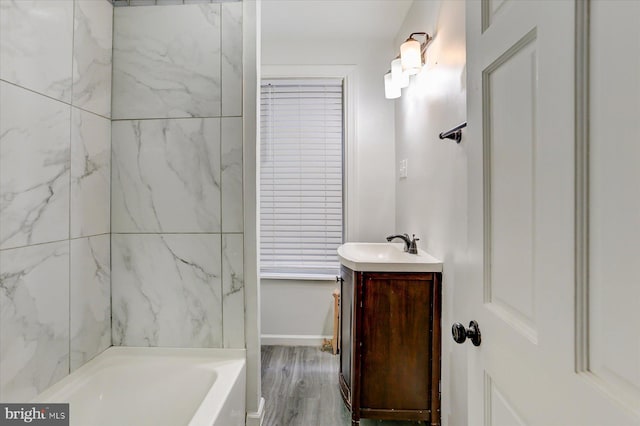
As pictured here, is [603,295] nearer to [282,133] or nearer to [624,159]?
[624,159]

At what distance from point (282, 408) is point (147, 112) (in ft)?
5.75

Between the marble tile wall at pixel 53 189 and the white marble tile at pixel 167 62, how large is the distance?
0.07 m

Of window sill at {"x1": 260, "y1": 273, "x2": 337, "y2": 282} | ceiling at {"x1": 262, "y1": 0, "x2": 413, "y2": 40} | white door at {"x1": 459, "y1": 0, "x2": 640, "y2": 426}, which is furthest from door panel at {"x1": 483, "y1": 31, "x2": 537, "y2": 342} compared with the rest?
window sill at {"x1": 260, "y1": 273, "x2": 337, "y2": 282}

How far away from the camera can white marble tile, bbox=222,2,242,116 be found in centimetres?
153

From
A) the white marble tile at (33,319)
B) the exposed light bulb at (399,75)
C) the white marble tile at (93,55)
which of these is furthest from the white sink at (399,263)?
the white marble tile at (93,55)

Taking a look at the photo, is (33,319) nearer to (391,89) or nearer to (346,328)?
(346,328)

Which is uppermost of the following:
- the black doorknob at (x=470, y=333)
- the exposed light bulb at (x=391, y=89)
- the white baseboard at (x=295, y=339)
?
the exposed light bulb at (x=391, y=89)

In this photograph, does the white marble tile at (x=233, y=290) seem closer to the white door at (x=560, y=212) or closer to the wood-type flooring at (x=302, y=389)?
the wood-type flooring at (x=302, y=389)

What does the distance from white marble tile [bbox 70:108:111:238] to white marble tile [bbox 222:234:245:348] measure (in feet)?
1.82

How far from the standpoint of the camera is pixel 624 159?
0.43 meters

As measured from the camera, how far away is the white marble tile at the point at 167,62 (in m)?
1.54

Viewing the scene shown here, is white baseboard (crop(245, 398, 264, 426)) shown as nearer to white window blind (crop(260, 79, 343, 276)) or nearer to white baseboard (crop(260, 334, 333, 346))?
white baseboard (crop(260, 334, 333, 346))

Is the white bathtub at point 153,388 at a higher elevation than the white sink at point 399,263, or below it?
below

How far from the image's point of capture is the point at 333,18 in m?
2.42
